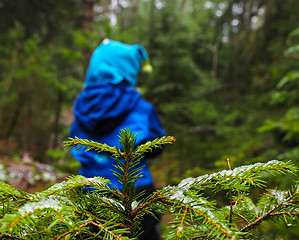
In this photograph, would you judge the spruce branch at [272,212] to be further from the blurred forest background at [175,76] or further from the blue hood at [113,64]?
the blurred forest background at [175,76]

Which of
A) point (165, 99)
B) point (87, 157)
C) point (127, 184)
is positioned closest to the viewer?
point (127, 184)

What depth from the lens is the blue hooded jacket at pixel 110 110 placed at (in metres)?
1.77

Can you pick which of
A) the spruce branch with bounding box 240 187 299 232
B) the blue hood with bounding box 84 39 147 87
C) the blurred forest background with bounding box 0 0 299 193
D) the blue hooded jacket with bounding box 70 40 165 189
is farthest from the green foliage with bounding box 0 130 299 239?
the blurred forest background with bounding box 0 0 299 193

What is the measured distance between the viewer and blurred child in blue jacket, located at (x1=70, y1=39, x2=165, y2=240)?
69.4 inches

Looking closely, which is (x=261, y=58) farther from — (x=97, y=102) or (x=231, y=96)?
(x=97, y=102)

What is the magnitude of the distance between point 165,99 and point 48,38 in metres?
6.06

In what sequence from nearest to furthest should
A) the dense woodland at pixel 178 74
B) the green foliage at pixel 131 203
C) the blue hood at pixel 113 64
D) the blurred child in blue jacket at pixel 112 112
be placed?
the green foliage at pixel 131 203 < the blurred child in blue jacket at pixel 112 112 < the blue hood at pixel 113 64 < the dense woodland at pixel 178 74

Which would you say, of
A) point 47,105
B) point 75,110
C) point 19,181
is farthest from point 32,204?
point 47,105

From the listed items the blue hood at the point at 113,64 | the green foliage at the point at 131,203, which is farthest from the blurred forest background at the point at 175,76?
the green foliage at the point at 131,203

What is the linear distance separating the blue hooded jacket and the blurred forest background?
2.65m

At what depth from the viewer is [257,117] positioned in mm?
6484

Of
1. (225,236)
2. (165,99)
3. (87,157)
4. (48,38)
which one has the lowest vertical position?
(225,236)

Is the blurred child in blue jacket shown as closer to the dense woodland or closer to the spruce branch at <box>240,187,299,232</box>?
the spruce branch at <box>240,187,299,232</box>

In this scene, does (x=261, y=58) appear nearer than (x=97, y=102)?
No
